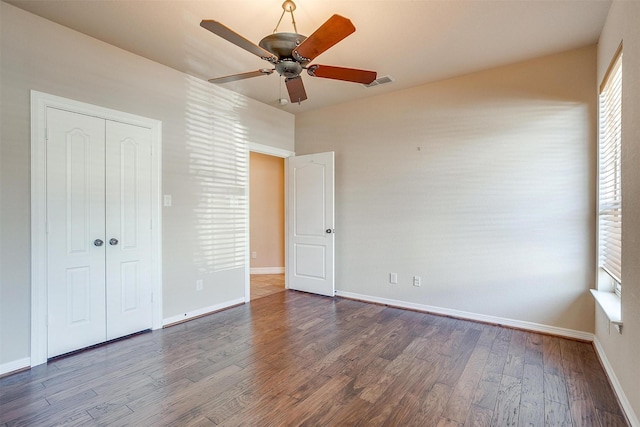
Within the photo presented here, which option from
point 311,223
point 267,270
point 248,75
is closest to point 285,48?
point 248,75

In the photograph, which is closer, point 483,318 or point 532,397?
point 532,397

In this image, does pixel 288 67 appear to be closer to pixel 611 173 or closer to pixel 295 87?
pixel 295 87

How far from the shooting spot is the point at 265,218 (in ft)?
21.3

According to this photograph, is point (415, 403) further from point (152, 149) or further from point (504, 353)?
point (152, 149)

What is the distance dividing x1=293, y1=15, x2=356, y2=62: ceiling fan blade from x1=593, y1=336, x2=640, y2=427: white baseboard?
2.66 m

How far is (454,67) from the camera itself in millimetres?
3412

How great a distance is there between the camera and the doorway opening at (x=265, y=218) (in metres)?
6.38

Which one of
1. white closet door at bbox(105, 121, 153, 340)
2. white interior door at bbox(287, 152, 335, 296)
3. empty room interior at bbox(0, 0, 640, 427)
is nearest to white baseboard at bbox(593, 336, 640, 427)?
empty room interior at bbox(0, 0, 640, 427)

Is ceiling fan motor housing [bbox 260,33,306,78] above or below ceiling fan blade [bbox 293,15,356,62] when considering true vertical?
above

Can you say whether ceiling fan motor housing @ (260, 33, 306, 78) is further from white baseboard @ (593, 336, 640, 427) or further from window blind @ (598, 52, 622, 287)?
white baseboard @ (593, 336, 640, 427)

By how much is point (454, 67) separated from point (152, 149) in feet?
10.9

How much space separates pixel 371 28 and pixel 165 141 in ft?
7.79

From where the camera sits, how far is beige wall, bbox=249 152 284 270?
6.40 meters

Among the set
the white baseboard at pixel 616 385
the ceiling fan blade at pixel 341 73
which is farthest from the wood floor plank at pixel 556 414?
the ceiling fan blade at pixel 341 73
